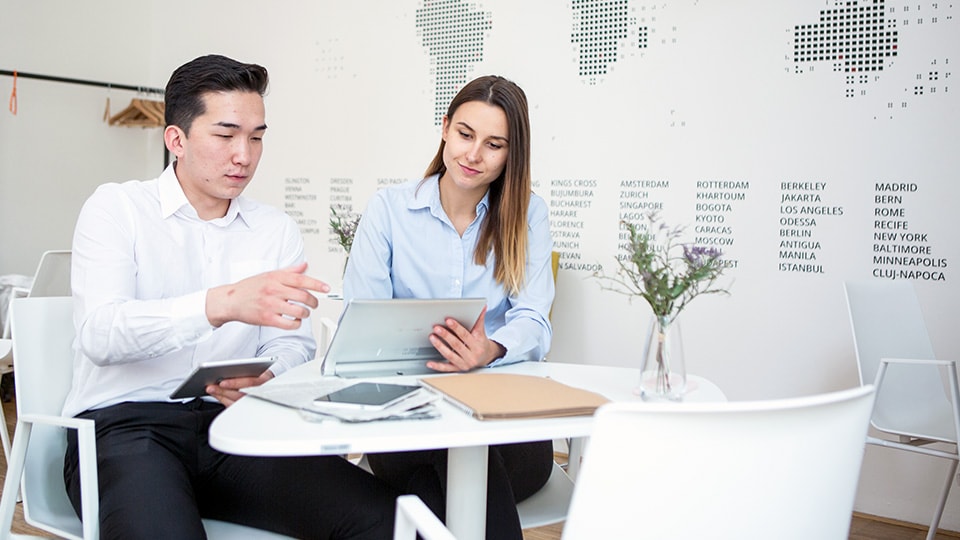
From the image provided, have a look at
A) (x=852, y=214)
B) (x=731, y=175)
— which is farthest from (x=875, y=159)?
(x=731, y=175)

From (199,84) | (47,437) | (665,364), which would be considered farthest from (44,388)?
(665,364)

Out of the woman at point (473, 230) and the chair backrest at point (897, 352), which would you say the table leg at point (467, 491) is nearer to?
the woman at point (473, 230)

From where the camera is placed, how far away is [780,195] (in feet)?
10.5

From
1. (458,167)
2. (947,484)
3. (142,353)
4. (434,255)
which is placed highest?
(458,167)

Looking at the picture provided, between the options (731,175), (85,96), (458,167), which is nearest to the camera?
(458,167)

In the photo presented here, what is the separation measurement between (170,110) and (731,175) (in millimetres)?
2197

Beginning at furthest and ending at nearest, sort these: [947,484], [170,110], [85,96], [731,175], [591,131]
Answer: [85,96]
[591,131]
[731,175]
[947,484]
[170,110]

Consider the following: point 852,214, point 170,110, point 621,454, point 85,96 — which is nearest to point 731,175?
point 852,214

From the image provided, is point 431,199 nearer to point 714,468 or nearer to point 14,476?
point 14,476

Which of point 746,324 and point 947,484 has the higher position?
point 746,324

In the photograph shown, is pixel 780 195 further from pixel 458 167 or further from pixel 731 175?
pixel 458 167

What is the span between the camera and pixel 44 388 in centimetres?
165

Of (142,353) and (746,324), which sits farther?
(746,324)

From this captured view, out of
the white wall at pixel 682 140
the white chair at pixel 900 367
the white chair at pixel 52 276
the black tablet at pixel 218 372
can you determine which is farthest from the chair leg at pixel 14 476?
the white wall at pixel 682 140
